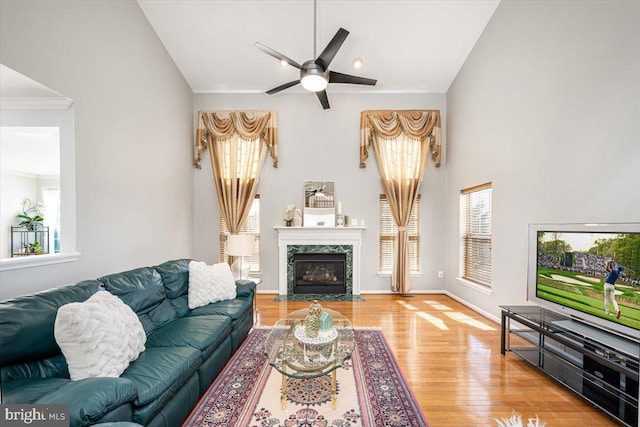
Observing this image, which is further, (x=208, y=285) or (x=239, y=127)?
(x=239, y=127)

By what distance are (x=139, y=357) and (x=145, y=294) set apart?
68 centimetres

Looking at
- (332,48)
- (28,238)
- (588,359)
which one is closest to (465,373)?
(588,359)

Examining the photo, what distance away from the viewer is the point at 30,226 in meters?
3.59

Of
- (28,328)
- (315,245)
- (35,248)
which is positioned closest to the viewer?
(28,328)

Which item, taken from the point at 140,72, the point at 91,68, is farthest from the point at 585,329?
the point at 140,72

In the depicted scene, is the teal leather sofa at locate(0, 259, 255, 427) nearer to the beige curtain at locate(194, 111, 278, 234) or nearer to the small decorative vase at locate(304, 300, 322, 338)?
the small decorative vase at locate(304, 300, 322, 338)

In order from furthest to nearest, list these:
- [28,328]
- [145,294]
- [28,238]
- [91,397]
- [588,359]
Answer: [28,238]
[145,294]
[588,359]
[28,328]
[91,397]

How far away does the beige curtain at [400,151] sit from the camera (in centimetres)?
495

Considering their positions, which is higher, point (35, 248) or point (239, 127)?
point (239, 127)

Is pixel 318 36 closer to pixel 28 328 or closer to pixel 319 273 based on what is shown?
pixel 319 273

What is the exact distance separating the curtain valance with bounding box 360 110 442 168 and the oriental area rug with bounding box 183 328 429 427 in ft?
11.6

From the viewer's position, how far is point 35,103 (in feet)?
8.25

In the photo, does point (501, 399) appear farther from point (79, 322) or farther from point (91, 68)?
point (91, 68)

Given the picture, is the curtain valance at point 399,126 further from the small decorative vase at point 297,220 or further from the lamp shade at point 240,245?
the lamp shade at point 240,245
